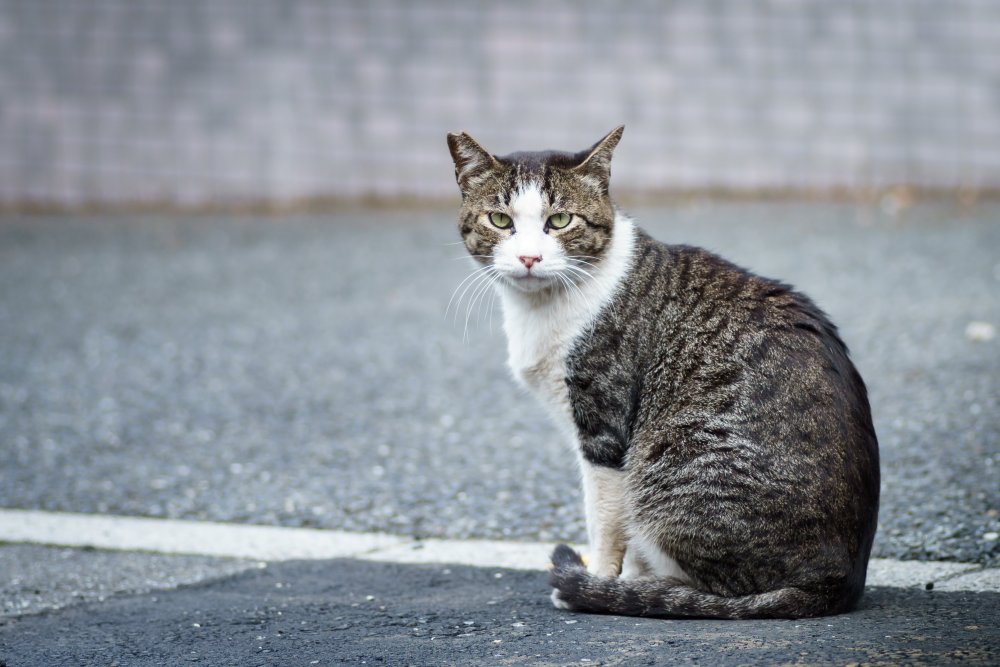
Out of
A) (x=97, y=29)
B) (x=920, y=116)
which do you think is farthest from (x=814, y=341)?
(x=97, y=29)

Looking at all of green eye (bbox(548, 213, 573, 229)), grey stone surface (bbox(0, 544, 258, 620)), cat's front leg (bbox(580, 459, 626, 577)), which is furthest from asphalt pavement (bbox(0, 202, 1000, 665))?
green eye (bbox(548, 213, 573, 229))

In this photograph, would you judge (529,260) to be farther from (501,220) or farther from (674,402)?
(674,402)

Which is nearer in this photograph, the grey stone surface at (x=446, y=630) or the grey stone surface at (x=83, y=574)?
the grey stone surface at (x=446, y=630)

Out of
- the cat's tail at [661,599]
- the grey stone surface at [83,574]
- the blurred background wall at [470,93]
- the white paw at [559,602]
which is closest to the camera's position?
the cat's tail at [661,599]

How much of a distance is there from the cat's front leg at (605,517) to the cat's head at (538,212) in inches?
23.5

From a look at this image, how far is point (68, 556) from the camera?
4.50 metres

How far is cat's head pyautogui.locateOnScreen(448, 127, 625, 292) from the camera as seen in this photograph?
149 inches

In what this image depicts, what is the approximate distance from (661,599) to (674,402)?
1.81 feet

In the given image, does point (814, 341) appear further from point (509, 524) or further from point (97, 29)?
point (97, 29)

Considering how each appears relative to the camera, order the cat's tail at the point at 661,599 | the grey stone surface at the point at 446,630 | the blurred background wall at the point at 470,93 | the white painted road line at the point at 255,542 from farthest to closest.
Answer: the blurred background wall at the point at 470,93 < the white painted road line at the point at 255,542 < the cat's tail at the point at 661,599 < the grey stone surface at the point at 446,630

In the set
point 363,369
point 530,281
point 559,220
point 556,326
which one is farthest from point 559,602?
point 363,369

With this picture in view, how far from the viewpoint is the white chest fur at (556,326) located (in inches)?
149

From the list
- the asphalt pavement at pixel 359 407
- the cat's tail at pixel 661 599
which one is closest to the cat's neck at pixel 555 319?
the cat's tail at pixel 661 599

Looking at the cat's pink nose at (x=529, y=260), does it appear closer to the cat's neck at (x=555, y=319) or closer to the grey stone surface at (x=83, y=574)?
the cat's neck at (x=555, y=319)
